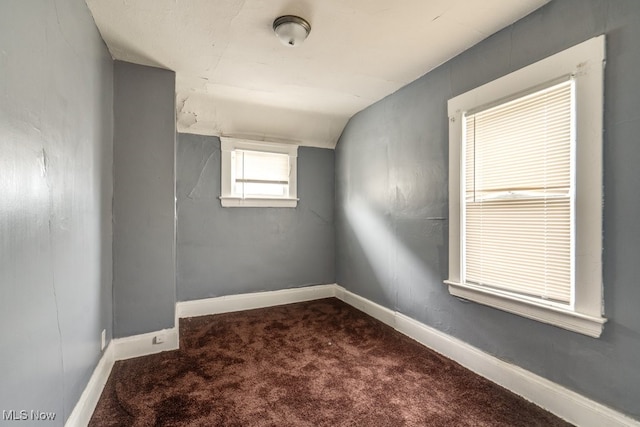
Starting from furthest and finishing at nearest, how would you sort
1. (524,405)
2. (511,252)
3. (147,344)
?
(147,344), (511,252), (524,405)

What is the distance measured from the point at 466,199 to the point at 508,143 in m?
0.47

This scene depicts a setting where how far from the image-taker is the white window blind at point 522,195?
1.63 meters

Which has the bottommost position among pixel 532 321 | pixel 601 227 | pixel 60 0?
pixel 532 321

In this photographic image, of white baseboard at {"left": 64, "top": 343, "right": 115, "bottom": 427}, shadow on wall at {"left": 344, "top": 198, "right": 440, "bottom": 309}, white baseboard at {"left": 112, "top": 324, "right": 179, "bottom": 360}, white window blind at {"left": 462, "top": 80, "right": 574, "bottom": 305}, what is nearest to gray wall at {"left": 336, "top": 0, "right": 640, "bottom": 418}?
shadow on wall at {"left": 344, "top": 198, "right": 440, "bottom": 309}

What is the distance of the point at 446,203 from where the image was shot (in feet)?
7.73

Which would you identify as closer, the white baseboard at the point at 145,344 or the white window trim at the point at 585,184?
the white window trim at the point at 585,184

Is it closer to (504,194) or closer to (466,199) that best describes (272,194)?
(466,199)

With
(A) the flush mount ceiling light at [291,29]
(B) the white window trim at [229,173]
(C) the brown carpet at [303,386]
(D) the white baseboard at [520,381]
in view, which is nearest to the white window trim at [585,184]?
(D) the white baseboard at [520,381]

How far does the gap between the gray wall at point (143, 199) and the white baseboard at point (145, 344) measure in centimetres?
5

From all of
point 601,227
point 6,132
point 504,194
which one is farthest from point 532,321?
point 6,132

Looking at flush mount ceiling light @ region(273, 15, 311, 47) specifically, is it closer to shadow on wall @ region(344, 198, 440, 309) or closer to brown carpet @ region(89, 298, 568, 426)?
shadow on wall @ region(344, 198, 440, 309)

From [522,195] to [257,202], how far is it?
270 cm

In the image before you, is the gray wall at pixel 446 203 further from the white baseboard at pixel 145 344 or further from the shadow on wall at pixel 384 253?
the white baseboard at pixel 145 344

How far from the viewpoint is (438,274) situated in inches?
95.9
